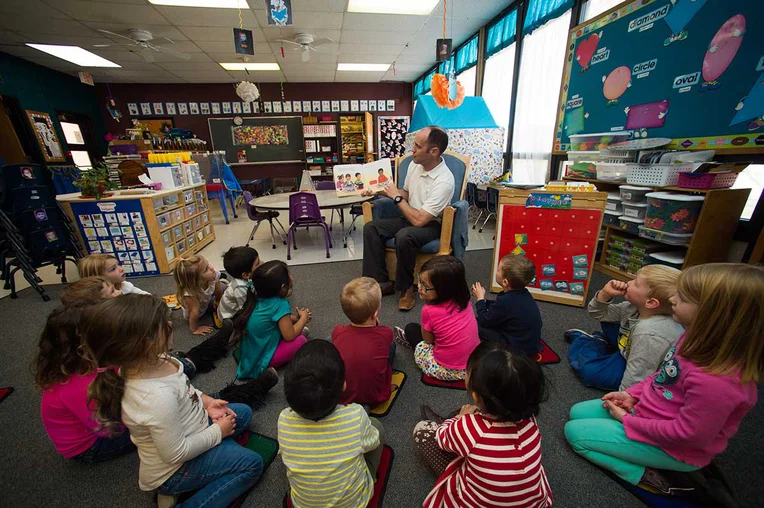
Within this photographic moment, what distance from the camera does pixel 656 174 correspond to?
2.38 meters

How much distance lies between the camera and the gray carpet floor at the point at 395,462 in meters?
1.15

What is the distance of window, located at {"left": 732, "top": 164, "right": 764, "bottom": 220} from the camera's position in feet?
7.27

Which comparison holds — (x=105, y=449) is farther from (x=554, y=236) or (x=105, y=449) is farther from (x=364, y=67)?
(x=364, y=67)

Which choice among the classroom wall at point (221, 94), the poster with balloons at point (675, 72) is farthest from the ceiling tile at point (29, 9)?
the poster with balloons at point (675, 72)

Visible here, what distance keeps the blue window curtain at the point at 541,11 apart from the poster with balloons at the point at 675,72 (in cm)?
55

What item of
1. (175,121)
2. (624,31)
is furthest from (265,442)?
(175,121)

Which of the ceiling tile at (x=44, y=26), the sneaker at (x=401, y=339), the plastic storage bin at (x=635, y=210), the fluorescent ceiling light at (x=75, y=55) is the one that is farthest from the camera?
the fluorescent ceiling light at (x=75, y=55)

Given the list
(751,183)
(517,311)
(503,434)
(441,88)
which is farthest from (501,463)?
(441,88)

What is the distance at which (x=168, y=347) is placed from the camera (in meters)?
1.02

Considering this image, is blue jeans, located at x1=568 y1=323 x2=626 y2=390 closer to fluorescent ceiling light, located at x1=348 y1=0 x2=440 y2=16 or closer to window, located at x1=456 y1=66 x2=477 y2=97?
fluorescent ceiling light, located at x1=348 y1=0 x2=440 y2=16

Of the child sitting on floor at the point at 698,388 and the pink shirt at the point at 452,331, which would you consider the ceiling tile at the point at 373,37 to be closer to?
the pink shirt at the point at 452,331

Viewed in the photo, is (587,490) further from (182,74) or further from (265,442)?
(182,74)

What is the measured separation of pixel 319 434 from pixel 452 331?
84 centimetres

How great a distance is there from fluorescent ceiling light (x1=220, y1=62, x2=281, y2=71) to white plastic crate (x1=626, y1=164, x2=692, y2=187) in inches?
274
